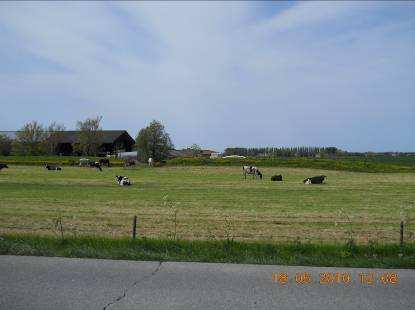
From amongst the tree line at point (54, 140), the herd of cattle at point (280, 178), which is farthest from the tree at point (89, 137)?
the herd of cattle at point (280, 178)

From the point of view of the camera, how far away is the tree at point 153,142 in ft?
314

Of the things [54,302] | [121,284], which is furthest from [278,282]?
[54,302]

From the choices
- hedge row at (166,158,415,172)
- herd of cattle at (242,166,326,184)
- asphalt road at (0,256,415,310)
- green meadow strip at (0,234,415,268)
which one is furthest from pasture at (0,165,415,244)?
hedge row at (166,158,415,172)

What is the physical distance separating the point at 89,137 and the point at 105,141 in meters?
7.97

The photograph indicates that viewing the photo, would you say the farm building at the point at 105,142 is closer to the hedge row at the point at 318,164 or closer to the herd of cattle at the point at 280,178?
the hedge row at the point at 318,164

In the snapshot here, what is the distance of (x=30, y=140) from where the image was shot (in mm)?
111312

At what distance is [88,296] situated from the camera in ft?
20.7

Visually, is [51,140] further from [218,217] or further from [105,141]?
[218,217]

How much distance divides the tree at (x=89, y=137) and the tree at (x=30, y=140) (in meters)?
9.81

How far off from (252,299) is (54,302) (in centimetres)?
256
